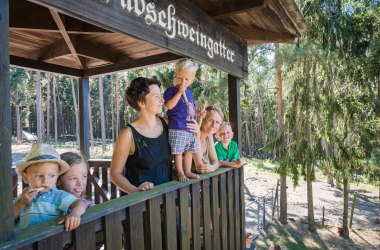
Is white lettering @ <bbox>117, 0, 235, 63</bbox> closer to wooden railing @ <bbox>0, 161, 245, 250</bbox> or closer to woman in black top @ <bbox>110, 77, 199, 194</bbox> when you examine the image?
woman in black top @ <bbox>110, 77, 199, 194</bbox>

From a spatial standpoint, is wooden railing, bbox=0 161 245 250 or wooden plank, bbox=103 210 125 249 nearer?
wooden railing, bbox=0 161 245 250

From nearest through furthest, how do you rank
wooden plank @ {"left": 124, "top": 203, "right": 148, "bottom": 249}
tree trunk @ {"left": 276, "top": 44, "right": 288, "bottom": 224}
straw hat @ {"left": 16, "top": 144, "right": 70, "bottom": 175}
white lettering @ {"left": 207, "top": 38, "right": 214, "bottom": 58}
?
1. straw hat @ {"left": 16, "top": 144, "right": 70, "bottom": 175}
2. wooden plank @ {"left": 124, "top": 203, "right": 148, "bottom": 249}
3. white lettering @ {"left": 207, "top": 38, "right": 214, "bottom": 58}
4. tree trunk @ {"left": 276, "top": 44, "right": 288, "bottom": 224}

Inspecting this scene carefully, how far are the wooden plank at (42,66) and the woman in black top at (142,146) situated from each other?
104 inches

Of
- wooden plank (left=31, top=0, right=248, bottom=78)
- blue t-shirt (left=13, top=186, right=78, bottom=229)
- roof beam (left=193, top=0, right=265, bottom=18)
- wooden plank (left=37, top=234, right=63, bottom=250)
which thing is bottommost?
wooden plank (left=37, top=234, right=63, bottom=250)

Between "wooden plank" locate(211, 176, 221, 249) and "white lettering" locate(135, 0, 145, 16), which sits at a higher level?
"white lettering" locate(135, 0, 145, 16)

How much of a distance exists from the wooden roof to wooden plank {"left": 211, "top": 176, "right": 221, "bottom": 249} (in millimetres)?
1483

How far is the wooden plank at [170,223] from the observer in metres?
2.38

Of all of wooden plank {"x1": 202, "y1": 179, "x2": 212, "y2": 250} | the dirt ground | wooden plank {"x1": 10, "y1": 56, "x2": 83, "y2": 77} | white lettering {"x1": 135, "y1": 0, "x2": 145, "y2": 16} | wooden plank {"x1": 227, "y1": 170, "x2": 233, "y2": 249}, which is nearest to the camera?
white lettering {"x1": 135, "y1": 0, "x2": 145, "y2": 16}

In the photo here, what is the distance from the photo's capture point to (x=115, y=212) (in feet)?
6.21

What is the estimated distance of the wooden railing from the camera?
5.03 ft

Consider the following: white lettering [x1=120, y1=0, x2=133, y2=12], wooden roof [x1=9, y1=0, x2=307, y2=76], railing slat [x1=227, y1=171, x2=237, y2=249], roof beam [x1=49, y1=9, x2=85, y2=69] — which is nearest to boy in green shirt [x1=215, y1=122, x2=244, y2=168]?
railing slat [x1=227, y1=171, x2=237, y2=249]

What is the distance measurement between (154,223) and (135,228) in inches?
8.4

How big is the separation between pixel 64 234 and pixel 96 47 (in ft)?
12.6

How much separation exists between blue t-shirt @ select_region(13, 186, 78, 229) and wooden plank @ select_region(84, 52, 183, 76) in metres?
3.09
